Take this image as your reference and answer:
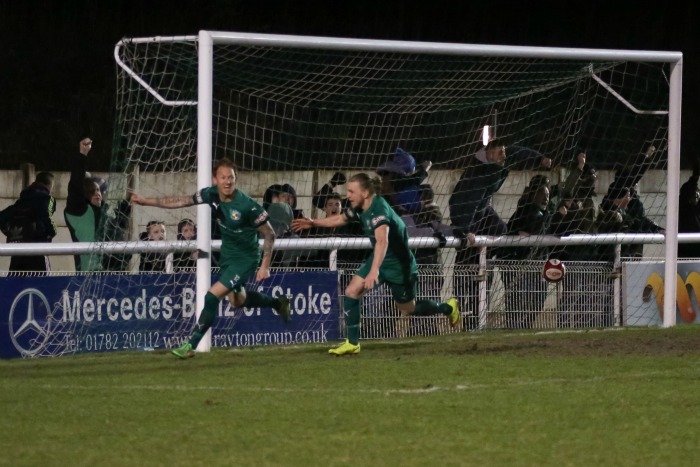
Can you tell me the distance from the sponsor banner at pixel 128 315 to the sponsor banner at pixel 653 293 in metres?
4.12

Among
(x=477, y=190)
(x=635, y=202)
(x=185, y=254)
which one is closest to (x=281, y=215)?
(x=185, y=254)

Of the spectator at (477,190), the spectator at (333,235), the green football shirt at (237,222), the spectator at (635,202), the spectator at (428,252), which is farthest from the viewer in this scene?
the spectator at (635,202)

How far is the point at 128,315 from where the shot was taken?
1206 cm

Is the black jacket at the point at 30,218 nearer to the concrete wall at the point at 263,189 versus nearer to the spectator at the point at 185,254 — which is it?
the concrete wall at the point at 263,189

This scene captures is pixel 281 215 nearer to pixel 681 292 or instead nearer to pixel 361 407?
pixel 681 292

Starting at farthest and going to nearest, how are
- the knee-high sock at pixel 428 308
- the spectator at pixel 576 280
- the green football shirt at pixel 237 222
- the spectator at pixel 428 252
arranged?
the spectator at pixel 576 280, the spectator at pixel 428 252, the knee-high sock at pixel 428 308, the green football shirt at pixel 237 222

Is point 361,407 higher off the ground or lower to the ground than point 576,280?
lower

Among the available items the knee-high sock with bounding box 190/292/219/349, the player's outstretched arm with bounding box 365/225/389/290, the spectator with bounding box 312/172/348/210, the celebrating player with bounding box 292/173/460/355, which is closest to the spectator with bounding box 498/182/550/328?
the spectator with bounding box 312/172/348/210

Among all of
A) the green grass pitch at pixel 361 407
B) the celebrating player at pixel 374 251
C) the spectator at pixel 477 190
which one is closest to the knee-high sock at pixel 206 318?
the green grass pitch at pixel 361 407

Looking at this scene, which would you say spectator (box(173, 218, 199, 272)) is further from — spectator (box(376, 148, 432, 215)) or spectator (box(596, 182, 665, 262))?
spectator (box(596, 182, 665, 262))

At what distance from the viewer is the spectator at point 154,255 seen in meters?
12.5

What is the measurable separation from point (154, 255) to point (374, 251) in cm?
233

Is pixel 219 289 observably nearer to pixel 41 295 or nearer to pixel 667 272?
pixel 41 295

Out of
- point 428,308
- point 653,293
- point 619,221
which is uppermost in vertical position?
point 619,221
